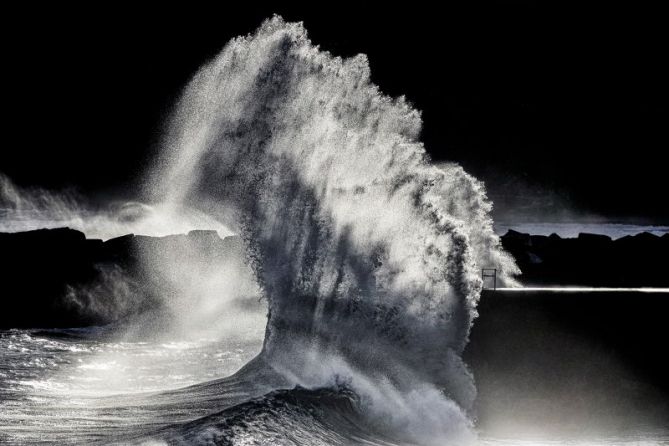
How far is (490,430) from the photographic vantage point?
11992 millimetres

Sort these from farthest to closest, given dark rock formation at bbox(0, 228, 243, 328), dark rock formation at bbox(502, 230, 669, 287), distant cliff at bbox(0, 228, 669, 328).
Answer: dark rock formation at bbox(502, 230, 669, 287) < distant cliff at bbox(0, 228, 669, 328) < dark rock formation at bbox(0, 228, 243, 328)

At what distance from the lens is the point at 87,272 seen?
1153 inches

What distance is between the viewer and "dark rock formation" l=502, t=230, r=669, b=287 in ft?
95.0

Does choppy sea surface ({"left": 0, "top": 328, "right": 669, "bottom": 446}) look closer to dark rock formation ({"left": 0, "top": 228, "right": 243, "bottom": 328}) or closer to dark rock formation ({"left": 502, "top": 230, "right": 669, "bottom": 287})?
dark rock formation ({"left": 0, "top": 228, "right": 243, "bottom": 328})

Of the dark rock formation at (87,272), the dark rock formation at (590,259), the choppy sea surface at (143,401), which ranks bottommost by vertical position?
the choppy sea surface at (143,401)

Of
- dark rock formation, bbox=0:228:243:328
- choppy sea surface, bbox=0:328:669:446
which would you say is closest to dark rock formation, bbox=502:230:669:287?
dark rock formation, bbox=0:228:243:328

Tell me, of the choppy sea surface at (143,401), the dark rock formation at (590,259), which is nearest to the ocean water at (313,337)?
the choppy sea surface at (143,401)

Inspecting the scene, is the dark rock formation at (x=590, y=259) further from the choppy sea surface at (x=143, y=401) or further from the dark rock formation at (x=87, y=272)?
the choppy sea surface at (x=143, y=401)

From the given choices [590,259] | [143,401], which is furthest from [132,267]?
[143,401]

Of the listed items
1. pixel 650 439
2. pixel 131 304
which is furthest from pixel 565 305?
pixel 131 304

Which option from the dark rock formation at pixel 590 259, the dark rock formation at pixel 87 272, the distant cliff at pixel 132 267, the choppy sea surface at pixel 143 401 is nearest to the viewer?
the choppy sea surface at pixel 143 401

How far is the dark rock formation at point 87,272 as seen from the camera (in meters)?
25.6

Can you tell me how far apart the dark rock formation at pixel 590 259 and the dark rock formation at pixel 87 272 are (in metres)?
10.1

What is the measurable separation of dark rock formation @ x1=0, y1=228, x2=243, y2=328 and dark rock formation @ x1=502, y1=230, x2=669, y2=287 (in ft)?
33.0
